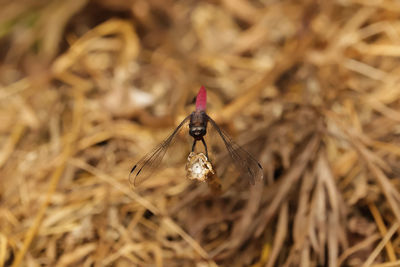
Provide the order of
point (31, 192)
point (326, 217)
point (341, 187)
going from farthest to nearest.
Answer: point (31, 192) → point (341, 187) → point (326, 217)

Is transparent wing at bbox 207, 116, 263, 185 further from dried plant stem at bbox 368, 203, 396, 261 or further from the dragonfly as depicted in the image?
dried plant stem at bbox 368, 203, 396, 261

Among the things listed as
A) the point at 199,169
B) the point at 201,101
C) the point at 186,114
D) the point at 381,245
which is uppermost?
the point at 186,114

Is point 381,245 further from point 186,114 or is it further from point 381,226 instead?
point 186,114

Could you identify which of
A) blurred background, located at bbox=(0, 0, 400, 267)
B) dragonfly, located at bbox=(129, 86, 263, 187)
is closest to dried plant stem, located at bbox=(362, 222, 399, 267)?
blurred background, located at bbox=(0, 0, 400, 267)

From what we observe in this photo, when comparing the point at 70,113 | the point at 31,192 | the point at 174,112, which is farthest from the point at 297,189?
the point at 70,113

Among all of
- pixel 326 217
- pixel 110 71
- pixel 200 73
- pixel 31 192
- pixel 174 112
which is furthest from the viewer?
pixel 110 71

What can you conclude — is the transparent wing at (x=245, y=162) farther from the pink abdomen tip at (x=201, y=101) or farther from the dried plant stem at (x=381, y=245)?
the dried plant stem at (x=381, y=245)

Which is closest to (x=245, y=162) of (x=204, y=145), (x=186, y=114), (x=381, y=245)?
(x=204, y=145)

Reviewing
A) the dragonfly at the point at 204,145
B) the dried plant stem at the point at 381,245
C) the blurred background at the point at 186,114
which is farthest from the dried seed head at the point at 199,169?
the dried plant stem at the point at 381,245

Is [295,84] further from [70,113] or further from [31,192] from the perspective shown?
[31,192]
